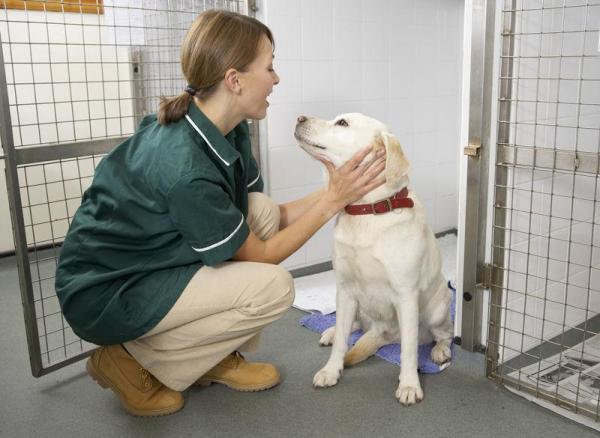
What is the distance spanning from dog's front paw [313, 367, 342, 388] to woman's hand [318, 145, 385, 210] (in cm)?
54

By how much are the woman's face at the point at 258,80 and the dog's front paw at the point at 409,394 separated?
93 centimetres

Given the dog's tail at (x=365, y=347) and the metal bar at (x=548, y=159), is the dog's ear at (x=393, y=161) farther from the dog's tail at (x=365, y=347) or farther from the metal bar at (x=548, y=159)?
the dog's tail at (x=365, y=347)

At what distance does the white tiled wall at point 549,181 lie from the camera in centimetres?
183

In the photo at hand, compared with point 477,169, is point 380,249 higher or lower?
lower

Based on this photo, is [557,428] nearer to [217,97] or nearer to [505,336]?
[505,336]

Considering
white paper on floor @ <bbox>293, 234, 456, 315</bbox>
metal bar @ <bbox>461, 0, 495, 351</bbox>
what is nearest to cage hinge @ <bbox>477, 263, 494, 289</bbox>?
metal bar @ <bbox>461, 0, 495, 351</bbox>

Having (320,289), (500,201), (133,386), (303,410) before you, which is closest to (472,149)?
(500,201)

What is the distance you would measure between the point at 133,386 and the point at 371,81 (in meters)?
1.96

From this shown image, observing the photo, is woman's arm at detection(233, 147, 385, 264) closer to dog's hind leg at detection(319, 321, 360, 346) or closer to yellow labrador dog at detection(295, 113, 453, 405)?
yellow labrador dog at detection(295, 113, 453, 405)

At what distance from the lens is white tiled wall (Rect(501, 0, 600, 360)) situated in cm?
183

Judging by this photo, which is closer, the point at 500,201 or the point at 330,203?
the point at 330,203

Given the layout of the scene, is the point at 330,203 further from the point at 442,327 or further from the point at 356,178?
the point at 442,327

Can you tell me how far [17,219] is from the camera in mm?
1872

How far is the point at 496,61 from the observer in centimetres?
181
